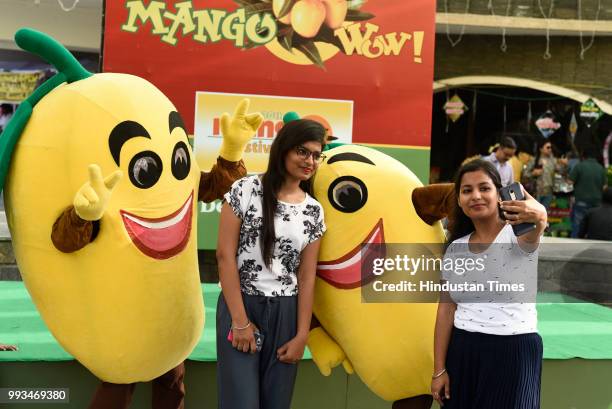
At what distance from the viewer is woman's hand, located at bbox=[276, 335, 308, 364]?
2084mm

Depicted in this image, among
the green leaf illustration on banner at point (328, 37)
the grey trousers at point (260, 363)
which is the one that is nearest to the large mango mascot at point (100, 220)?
the grey trousers at point (260, 363)

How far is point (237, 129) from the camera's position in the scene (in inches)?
99.3

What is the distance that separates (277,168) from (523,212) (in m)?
0.72

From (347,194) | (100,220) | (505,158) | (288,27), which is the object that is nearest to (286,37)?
(288,27)

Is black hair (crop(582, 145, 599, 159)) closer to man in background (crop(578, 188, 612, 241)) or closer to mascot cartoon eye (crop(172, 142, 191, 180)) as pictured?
man in background (crop(578, 188, 612, 241))

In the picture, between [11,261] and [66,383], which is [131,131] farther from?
[11,261]

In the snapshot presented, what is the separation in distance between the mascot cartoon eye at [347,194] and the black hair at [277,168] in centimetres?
36

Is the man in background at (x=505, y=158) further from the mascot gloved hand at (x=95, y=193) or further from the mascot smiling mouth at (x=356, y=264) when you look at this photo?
the mascot gloved hand at (x=95, y=193)

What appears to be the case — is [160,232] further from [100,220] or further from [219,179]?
[219,179]

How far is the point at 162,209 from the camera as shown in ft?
7.55

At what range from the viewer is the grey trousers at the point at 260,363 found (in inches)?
81.3

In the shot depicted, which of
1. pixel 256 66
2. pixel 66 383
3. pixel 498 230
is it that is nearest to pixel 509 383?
pixel 498 230

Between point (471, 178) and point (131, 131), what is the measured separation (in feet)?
3.62

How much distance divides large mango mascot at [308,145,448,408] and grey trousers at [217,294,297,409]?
35cm
